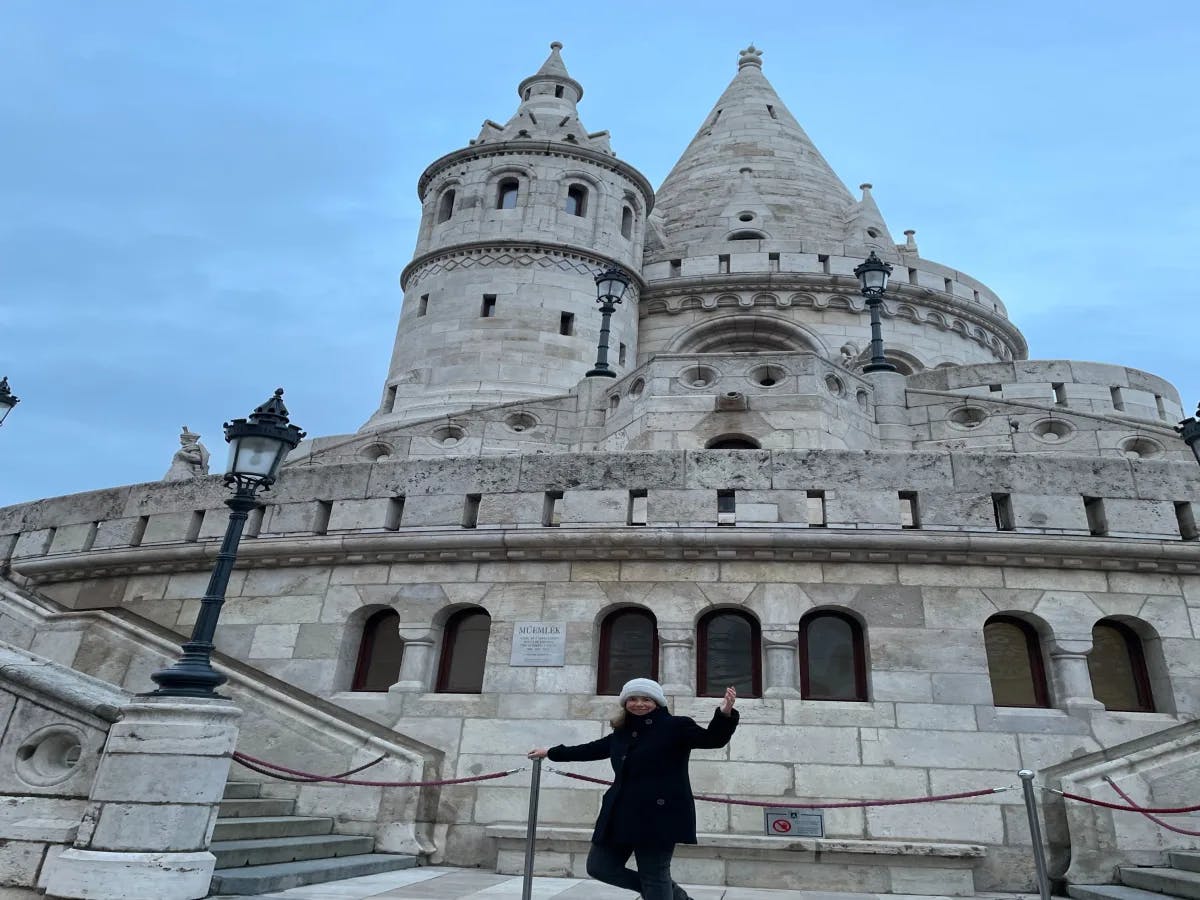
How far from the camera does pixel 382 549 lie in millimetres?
8797

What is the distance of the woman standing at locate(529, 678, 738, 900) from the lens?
409 centimetres

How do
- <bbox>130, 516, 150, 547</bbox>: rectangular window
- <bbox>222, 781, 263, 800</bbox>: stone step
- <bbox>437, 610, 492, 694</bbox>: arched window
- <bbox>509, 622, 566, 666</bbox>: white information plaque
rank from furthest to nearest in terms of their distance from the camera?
1. <bbox>130, 516, 150, 547</bbox>: rectangular window
2. <bbox>437, 610, 492, 694</bbox>: arched window
3. <bbox>509, 622, 566, 666</bbox>: white information plaque
4. <bbox>222, 781, 263, 800</bbox>: stone step

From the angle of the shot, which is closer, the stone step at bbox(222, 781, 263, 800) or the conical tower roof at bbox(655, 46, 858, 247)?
the stone step at bbox(222, 781, 263, 800)

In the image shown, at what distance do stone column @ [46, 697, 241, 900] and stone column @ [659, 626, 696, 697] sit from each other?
386 centimetres

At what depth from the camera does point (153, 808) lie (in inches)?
193

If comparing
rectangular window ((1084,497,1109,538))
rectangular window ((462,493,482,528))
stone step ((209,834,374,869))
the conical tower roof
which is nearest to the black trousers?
stone step ((209,834,374,869))

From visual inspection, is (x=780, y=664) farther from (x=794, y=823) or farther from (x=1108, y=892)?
(x=1108, y=892)

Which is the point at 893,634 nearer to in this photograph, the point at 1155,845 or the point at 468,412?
the point at 1155,845

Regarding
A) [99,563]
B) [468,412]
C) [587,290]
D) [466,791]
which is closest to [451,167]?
[587,290]

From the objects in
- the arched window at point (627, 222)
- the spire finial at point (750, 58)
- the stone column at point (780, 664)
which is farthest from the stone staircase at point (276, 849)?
the spire finial at point (750, 58)

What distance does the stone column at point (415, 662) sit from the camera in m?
8.18

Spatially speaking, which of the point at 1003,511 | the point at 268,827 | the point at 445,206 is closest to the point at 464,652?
the point at 268,827

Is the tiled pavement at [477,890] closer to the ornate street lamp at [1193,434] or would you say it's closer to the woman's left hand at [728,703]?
the woman's left hand at [728,703]

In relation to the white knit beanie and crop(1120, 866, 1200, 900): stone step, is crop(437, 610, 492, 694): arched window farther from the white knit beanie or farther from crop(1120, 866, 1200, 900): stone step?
crop(1120, 866, 1200, 900): stone step
